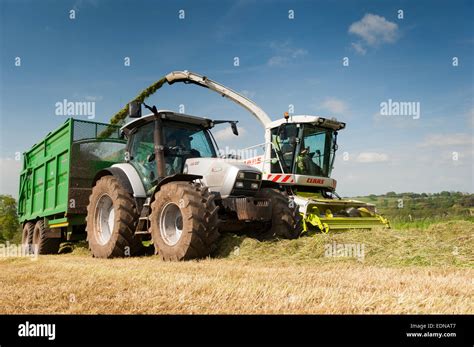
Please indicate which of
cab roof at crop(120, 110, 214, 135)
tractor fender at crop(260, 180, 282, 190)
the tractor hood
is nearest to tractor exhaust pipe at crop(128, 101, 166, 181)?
cab roof at crop(120, 110, 214, 135)

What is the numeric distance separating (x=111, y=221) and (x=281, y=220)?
3.04 meters

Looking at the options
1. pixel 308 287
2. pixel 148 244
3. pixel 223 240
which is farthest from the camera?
pixel 148 244

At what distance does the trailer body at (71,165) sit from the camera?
8547 mm

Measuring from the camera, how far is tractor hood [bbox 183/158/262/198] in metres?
6.35

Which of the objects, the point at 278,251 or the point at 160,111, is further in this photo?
the point at 160,111

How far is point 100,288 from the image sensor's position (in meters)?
3.54

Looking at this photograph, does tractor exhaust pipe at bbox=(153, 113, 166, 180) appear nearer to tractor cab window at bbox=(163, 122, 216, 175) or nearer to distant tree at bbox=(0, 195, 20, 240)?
tractor cab window at bbox=(163, 122, 216, 175)

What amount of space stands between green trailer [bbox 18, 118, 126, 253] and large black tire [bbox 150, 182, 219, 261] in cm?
302

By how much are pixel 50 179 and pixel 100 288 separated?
22.8 ft

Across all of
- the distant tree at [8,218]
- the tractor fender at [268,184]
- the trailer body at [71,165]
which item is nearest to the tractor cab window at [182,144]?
the tractor fender at [268,184]

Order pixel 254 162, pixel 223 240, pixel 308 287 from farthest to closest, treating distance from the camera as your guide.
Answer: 1. pixel 254 162
2. pixel 223 240
3. pixel 308 287
